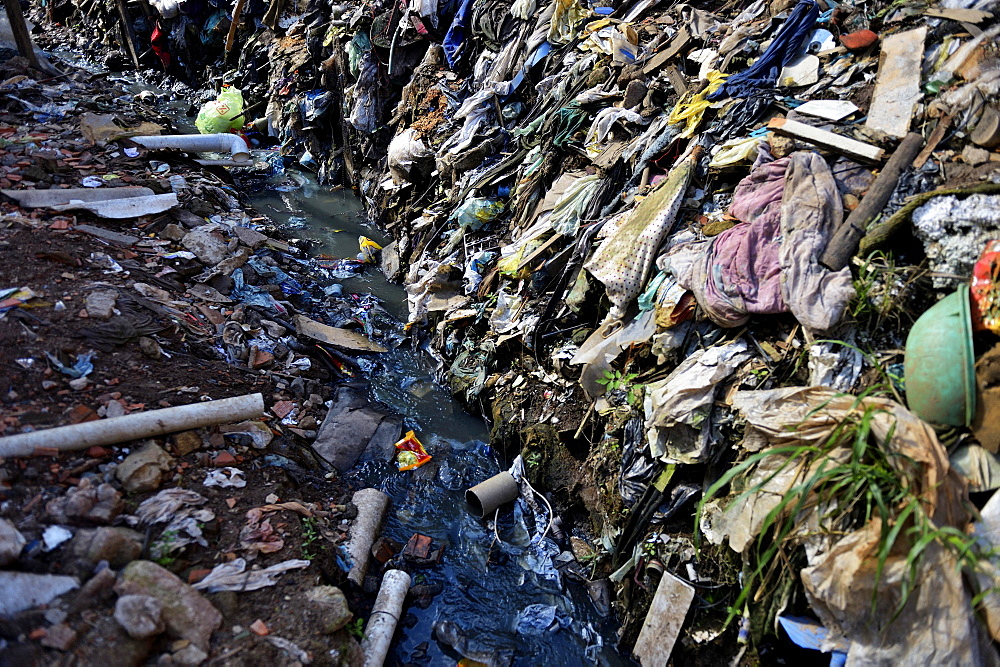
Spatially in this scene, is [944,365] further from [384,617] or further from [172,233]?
[172,233]

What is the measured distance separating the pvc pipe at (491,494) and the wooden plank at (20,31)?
924cm

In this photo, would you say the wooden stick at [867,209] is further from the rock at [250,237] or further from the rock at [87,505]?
the rock at [250,237]

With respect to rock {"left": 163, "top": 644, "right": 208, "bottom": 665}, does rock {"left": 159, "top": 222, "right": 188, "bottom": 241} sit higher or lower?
higher

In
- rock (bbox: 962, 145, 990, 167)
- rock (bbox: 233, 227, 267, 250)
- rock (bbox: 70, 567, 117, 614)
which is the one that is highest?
rock (bbox: 962, 145, 990, 167)

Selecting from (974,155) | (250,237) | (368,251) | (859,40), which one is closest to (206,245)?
(250,237)

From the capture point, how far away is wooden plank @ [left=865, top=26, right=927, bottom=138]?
3.93m

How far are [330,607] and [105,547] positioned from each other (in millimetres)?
1231

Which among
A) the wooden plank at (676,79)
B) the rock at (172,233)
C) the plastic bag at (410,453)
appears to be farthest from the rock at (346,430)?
the wooden plank at (676,79)

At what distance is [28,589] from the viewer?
2.82 m

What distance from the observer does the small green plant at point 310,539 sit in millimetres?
3797

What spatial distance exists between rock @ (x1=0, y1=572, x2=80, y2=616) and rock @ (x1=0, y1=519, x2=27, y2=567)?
0.25 feet

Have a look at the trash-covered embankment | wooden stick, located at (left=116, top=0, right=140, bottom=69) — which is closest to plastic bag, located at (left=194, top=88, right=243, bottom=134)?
the trash-covered embankment

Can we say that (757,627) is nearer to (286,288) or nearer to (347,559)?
(347,559)

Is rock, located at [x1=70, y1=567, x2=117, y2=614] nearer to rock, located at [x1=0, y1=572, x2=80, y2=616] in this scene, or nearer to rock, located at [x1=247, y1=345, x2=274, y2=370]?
rock, located at [x1=0, y1=572, x2=80, y2=616]
